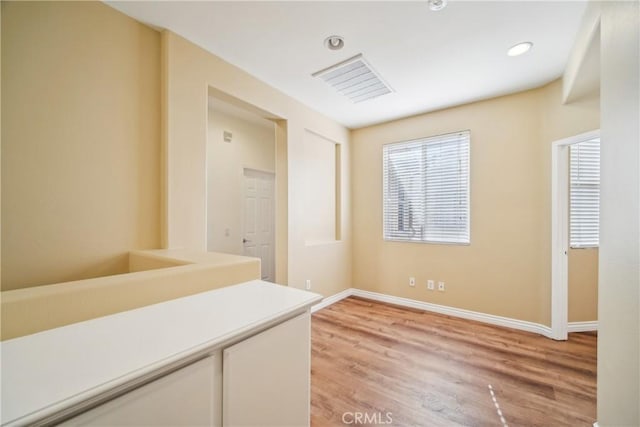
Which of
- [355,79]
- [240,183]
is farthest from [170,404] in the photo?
[240,183]

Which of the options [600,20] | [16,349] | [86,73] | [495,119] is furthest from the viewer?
[495,119]

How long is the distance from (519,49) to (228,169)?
12.0ft

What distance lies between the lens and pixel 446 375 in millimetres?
2182

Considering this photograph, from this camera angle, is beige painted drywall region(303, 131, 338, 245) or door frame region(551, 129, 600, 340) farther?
beige painted drywall region(303, 131, 338, 245)

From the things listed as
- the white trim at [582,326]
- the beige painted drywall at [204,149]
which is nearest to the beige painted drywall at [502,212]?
the white trim at [582,326]

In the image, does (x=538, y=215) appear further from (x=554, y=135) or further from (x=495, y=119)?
(x=495, y=119)

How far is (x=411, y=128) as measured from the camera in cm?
380

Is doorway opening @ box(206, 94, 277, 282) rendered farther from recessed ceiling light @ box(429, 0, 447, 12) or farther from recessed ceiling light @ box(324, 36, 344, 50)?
recessed ceiling light @ box(429, 0, 447, 12)

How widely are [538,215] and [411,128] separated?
189 centimetres

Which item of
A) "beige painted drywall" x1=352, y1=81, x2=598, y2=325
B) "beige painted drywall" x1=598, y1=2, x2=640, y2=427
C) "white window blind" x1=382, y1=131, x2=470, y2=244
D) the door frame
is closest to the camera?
"beige painted drywall" x1=598, y1=2, x2=640, y2=427

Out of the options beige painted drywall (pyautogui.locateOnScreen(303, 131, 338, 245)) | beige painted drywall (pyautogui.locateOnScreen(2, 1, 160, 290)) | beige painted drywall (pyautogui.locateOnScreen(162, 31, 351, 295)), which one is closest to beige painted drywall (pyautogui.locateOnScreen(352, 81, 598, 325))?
beige painted drywall (pyautogui.locateOnScreen(303, 131, 338, 245))

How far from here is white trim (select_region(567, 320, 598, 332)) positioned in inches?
114

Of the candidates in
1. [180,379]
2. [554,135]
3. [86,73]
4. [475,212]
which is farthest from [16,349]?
[554,135]

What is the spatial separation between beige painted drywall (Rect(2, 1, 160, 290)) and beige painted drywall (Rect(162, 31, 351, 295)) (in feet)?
0.46
